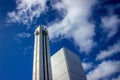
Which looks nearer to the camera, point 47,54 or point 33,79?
point 33,79

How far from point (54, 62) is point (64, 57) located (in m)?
2.13

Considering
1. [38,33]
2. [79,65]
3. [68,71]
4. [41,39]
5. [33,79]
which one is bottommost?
[33,79]

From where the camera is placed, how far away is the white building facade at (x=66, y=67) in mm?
18266

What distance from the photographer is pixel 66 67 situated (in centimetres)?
1855

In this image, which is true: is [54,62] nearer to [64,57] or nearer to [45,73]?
[64,57]

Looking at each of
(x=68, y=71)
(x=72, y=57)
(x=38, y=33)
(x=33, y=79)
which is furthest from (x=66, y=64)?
(x=38, y=33)

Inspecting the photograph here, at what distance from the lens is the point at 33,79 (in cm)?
1641

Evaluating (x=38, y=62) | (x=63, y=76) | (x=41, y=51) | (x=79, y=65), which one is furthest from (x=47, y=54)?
(x=79, y=65)

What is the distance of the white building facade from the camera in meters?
18.3

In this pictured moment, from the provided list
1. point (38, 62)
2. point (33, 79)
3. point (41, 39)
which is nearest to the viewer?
point (33, 79)

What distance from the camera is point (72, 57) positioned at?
69.2 ft

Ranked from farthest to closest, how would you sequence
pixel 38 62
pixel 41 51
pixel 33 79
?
1. pixel 41 51
2. pixel 38 62
3. pixel 33 79

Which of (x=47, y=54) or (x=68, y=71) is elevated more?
(x=47, y=54)

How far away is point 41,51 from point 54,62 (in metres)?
3.26
